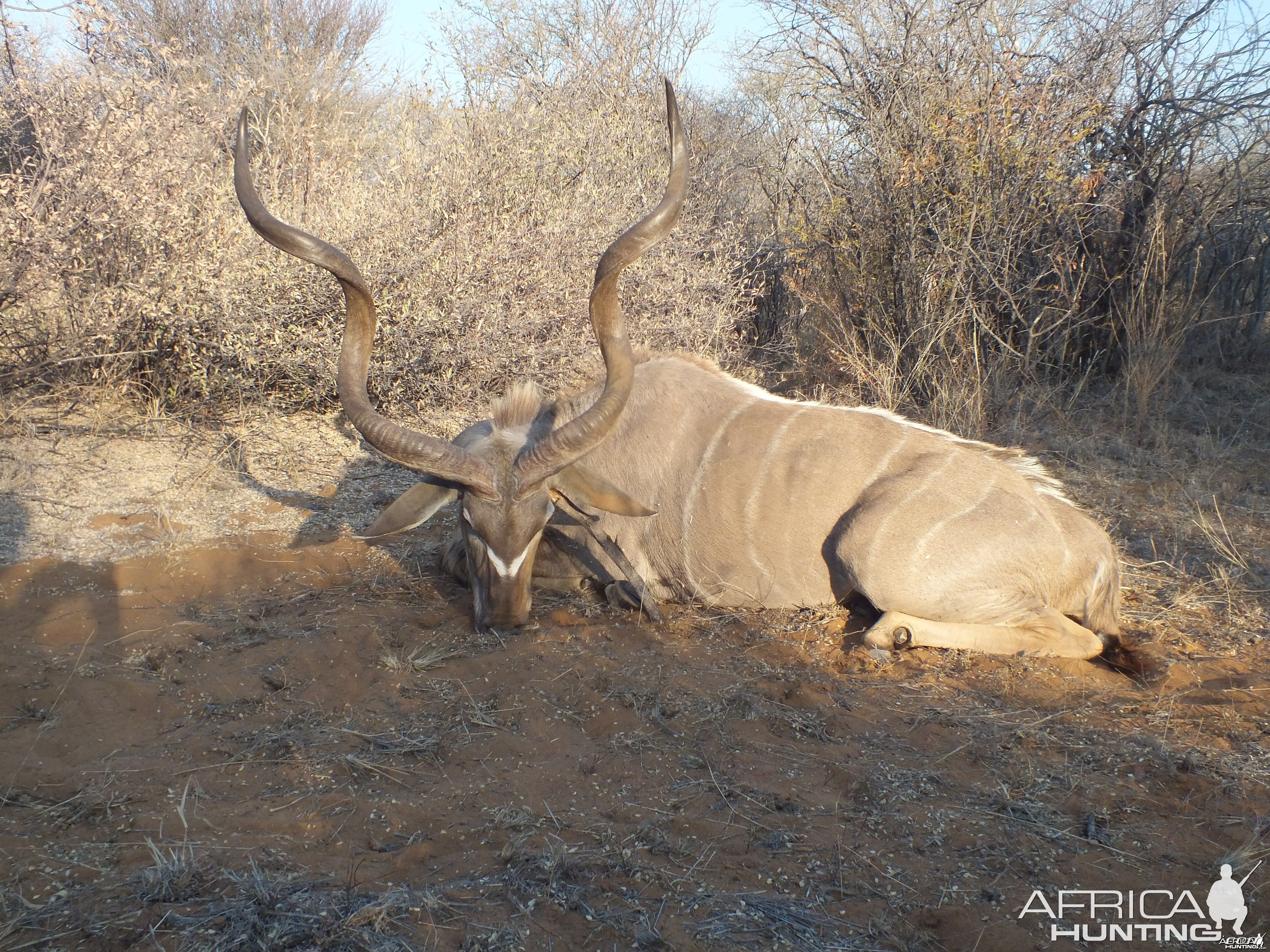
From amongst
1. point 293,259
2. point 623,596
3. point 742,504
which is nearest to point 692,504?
point 742,504

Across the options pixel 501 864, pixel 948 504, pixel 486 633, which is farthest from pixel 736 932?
pixel 948 504

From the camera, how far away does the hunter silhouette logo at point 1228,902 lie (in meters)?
2.06

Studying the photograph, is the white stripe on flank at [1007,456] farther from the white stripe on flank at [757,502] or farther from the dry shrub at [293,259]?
the dry shrub at [293,259]

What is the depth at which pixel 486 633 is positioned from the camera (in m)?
3.65

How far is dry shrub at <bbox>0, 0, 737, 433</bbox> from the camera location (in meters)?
4.89

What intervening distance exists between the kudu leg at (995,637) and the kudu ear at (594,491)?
1.02 metres

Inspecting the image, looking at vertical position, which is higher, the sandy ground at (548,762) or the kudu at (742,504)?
the kudu at (742,504)

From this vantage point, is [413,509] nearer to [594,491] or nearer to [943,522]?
[594,491]

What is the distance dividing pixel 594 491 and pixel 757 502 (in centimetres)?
70

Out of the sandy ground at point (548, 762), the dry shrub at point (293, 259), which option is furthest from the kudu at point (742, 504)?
the dry shrub at point (293, 259)

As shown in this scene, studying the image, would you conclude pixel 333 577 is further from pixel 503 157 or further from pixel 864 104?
pixel 864 104

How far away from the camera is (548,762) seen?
2.71m

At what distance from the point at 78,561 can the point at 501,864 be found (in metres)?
2.67

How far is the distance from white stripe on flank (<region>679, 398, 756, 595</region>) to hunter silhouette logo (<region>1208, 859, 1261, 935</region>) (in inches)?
88.3
